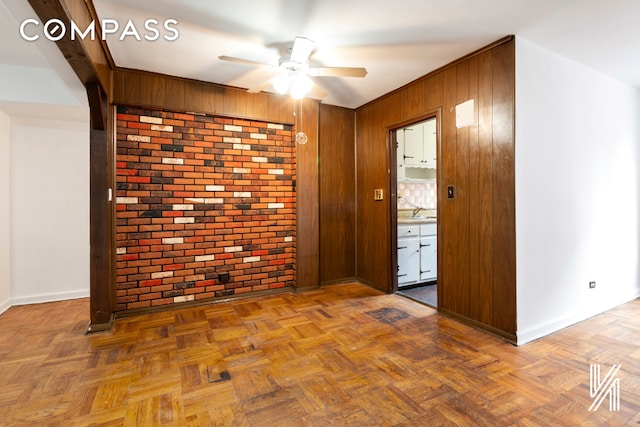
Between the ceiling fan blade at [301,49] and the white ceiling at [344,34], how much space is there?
81 mm

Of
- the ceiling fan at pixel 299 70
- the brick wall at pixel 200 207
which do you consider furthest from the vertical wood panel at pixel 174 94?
the ceiling fan at pixel 299 70

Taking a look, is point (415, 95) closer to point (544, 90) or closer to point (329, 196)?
point (544, 90)

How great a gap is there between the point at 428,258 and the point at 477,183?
1.81m

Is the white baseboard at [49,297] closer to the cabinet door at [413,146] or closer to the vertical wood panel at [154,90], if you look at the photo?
the vertical wood panel at [154,90]

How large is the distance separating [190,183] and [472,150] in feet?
9.65

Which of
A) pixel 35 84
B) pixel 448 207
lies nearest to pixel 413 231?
pixel 448 207

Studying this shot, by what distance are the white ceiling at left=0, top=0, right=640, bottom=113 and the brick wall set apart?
65cm

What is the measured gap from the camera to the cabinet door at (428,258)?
4242 mm

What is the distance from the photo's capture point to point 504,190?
2521 mm

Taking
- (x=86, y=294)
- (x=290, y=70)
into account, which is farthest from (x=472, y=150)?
(x=86, y=294)

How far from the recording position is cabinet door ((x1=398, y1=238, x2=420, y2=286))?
404 cm

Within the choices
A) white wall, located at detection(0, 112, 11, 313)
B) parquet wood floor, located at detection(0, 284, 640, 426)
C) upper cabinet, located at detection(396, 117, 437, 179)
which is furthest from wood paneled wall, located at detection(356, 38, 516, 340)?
white wall, located at detection(0, 112, 11, 313)

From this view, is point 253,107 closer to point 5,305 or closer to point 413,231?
point 413,231

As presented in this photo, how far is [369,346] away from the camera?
2443mm
